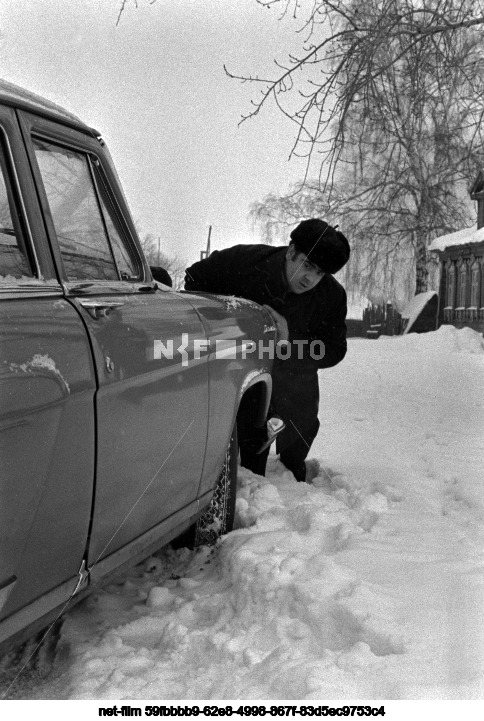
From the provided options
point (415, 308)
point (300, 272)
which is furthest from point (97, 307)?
point (415, 308)

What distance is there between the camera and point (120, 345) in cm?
219

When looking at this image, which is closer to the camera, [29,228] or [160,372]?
[29,228]

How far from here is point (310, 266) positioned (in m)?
4.82

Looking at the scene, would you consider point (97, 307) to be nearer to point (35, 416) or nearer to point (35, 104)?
point (35, 416)

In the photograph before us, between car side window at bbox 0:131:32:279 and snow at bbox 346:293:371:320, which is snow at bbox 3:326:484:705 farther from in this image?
snow at bbox 346:293:371:320

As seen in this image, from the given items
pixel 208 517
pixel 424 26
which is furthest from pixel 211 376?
pixel 424 26

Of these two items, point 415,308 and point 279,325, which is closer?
point 279,325

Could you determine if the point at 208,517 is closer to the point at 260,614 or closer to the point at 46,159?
the point at 260,614

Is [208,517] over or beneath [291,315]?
beneath

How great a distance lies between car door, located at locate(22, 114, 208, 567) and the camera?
212 cm

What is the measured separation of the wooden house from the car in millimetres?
18005

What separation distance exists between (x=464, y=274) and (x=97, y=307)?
67.3 ft

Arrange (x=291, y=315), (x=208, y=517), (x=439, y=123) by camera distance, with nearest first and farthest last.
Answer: (x=208, y=517), (x=291, y=315), (x=439, y=123)
